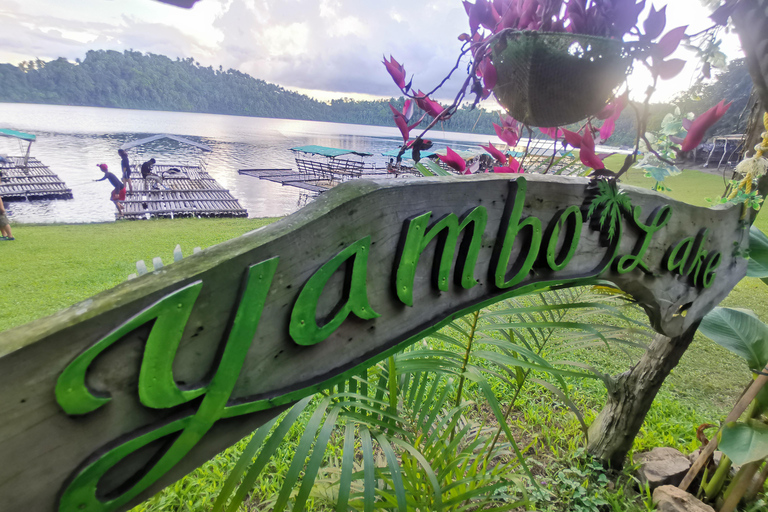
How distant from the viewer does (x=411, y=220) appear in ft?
2.48

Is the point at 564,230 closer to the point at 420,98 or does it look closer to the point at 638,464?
the point at 420,98

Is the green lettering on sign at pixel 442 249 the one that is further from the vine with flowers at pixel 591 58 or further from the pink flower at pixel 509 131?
the pink flower at pixel 509 131

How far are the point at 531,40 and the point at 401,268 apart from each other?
0.54m

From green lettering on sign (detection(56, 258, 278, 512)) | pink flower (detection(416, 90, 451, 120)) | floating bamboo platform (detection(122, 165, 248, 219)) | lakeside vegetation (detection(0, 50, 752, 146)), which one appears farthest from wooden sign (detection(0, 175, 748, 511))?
lakeside vegetation (detection(0, 50, 752, 146))

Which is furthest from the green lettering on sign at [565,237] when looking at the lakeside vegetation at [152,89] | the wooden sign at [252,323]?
the lakeside vegetation at [152,89]

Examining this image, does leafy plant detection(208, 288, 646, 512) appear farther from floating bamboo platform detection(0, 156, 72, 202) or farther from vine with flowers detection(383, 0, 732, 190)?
floating bamboo platform detection(0, 156, 72, 202)

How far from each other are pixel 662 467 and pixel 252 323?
214cm

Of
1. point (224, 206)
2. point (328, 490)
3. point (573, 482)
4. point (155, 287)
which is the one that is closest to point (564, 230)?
point (155, 287)

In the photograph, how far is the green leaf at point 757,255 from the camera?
1598 millimetres

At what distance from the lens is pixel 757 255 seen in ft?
5.27

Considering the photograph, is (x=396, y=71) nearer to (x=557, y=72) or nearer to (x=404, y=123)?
(x=404, y=123)

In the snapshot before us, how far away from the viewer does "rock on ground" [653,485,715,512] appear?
1572mm

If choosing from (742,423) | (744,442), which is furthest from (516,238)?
(742,423)

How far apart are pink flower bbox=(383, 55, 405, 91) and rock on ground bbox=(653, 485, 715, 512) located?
1969 millimetres
